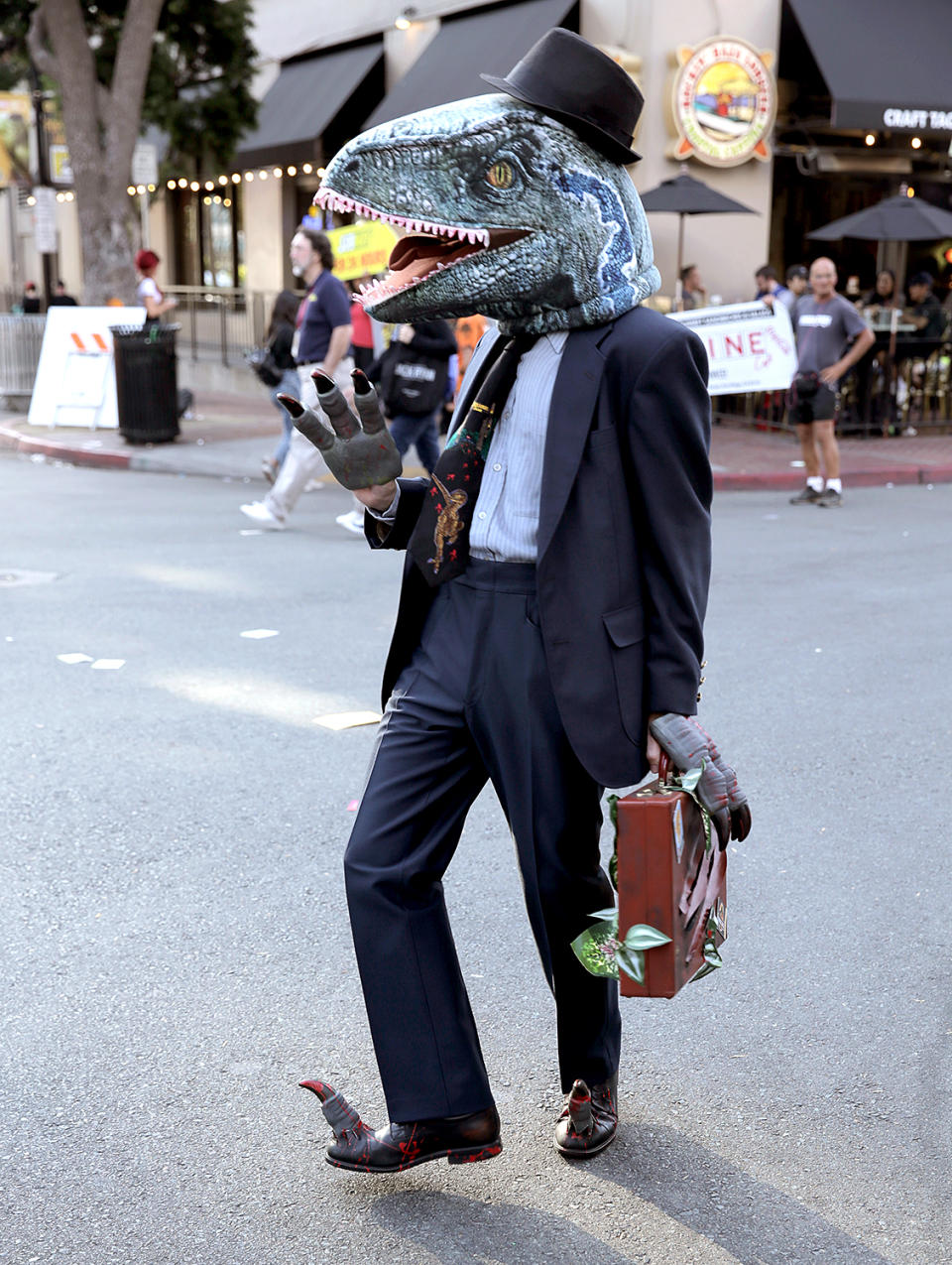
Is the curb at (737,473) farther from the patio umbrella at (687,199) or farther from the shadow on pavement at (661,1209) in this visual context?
the shadow on pavement at (661,1209)

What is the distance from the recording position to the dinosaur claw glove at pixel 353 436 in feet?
8.59

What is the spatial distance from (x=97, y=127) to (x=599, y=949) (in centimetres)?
1702

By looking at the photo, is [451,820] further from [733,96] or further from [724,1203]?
[733,96]

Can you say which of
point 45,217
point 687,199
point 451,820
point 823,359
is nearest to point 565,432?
point 451,820

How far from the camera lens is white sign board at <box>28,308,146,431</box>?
15.9 meters

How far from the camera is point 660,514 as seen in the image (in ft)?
8.39

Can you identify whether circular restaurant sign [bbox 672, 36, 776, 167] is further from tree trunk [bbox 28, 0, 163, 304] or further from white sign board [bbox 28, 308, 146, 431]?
white sign board [bbox 28, 308, 146, 431]

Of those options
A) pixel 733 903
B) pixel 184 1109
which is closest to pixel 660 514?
pixel 184 1109

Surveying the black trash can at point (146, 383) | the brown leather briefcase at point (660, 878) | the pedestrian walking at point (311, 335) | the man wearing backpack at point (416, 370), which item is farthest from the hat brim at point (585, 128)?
the black trash can at point (146, 383)

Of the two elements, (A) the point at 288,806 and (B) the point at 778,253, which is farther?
(B) the point at 778,253

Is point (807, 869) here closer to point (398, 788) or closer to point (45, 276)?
point (398, 788)

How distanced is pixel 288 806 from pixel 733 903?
1555 millimetres

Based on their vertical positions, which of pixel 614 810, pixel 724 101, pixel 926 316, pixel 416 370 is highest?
pixel 724 101

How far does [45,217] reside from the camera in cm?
1964
